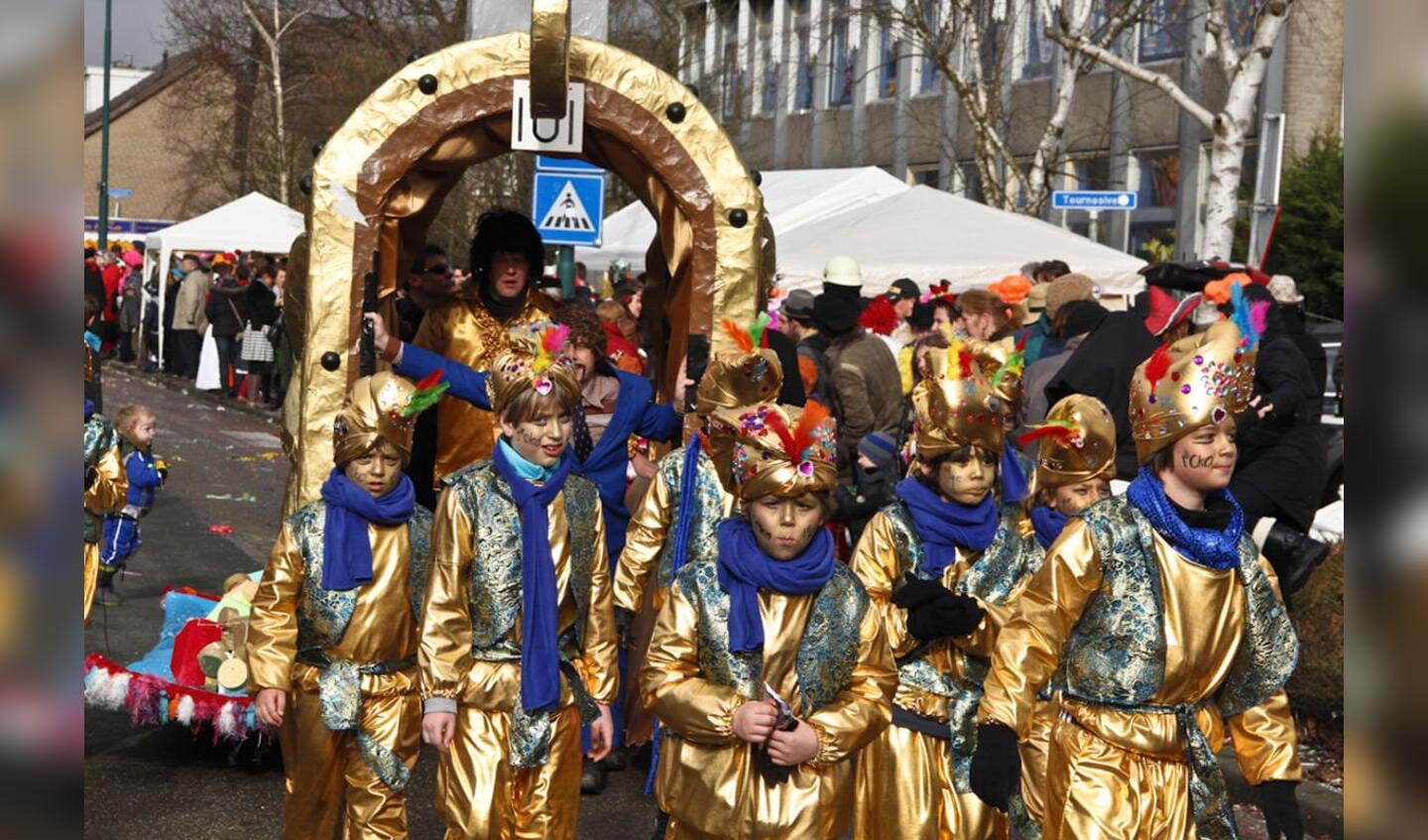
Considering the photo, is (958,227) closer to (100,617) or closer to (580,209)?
(580,209)

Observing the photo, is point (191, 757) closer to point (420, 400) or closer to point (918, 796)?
point (420, 400)

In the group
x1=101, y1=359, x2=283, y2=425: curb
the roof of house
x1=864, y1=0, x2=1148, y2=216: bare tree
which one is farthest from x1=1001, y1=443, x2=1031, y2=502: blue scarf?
the roof of house

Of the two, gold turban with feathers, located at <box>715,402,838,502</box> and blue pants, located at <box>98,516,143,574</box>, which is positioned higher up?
gold turban with feathers, located at <box>715,402,838,502</box>

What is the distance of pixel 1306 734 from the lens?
7926mm

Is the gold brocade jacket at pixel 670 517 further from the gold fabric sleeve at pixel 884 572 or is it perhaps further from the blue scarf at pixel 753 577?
the blue scarf at pixel 753 577

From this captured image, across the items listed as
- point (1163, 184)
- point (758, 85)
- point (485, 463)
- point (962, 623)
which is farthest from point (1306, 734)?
point (758, 85)

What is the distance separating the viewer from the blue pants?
980 centimetres

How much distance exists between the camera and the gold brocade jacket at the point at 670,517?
6.84m

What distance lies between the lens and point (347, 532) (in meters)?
5.57

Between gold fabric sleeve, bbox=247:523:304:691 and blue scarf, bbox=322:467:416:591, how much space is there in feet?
0.36

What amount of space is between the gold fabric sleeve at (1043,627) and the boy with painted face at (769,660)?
36 cm

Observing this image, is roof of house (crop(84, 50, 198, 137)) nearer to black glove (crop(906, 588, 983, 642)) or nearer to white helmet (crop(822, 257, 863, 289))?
white helmet (crop(822, 257, 863, 289))

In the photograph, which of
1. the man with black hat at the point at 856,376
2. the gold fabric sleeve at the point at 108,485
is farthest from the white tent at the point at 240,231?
the gold fabric sleeve at the point at 108,485
